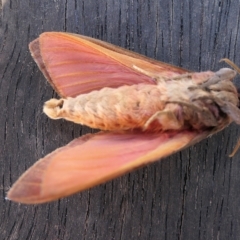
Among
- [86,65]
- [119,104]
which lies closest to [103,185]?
[119,104]

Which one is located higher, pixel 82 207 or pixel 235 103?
pixel 235 103

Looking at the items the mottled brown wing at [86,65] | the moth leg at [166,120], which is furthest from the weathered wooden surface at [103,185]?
the moth leg at [166,120]

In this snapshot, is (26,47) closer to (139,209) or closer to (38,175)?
(38,175)

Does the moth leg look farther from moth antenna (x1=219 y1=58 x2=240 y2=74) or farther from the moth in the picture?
moth antenna (x1=219 y1=58 x2=240 y2=74)

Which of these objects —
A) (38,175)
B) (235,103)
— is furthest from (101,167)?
(235,103)

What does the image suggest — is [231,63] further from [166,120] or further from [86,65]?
[86,65]

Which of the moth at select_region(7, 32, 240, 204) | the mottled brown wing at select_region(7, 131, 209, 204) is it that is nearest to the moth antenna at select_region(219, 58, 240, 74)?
the moth at select_region(7, 32, 240, 204)

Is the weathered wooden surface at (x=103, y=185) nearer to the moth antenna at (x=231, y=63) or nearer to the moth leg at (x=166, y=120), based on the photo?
the moth antenna at (x=231, y=63)

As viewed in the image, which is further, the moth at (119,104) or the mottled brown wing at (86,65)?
the mottled brown wing at (86,65)
